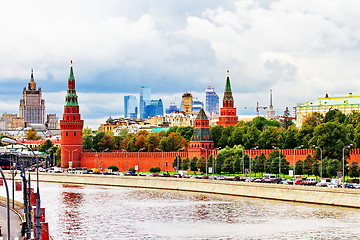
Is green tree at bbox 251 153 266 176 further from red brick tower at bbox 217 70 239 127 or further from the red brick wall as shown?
red brick tower at bbox 217 70 239 127

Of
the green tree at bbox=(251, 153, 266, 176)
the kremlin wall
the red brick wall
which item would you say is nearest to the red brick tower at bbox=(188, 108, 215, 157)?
the kremlin wall

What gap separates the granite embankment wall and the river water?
1.26m

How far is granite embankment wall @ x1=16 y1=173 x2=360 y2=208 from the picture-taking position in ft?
237

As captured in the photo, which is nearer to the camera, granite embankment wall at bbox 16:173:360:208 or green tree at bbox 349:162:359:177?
granite embankment wall at bbox 16:173:360:208

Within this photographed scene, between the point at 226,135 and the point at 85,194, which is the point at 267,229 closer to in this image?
the point at 85,194

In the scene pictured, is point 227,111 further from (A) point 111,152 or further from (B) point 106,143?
(A) point 111,152

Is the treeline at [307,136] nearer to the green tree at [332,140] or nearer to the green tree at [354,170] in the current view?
the green tree at [332,140]

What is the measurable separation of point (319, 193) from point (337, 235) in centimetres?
2091

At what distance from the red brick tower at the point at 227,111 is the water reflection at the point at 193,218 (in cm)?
8047

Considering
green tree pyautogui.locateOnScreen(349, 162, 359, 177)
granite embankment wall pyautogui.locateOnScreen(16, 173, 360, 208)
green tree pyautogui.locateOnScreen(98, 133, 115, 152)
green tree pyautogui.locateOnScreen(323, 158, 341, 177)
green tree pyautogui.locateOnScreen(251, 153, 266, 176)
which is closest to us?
granite embankment wall pyautogui.locateOnScreen(16, 173, 360, 208)

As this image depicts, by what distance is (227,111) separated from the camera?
171250 millimetres

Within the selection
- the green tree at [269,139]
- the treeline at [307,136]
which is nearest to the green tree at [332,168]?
the treeline at [307,136]

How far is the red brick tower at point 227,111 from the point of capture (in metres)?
171

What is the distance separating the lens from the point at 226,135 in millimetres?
143875
